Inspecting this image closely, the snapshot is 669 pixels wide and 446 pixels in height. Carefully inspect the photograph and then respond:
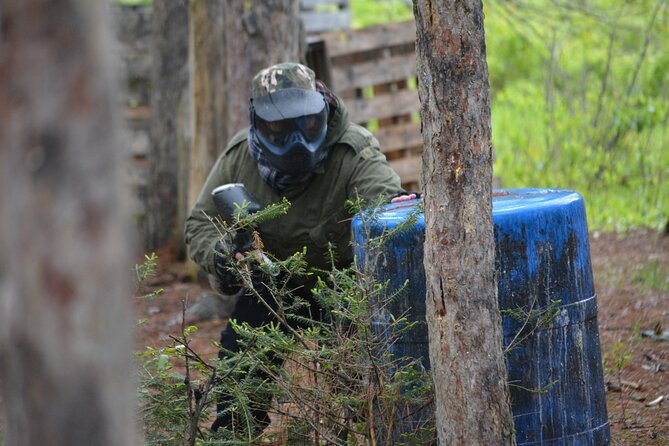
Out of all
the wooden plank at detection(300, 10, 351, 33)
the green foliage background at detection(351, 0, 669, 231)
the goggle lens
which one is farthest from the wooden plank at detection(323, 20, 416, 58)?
the goggle lens

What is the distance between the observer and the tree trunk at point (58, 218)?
1582mm

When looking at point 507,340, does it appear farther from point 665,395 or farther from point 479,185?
point 665,395

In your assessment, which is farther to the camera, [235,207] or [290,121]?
[290,121]

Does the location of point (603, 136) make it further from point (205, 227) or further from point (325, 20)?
point (205, 227)

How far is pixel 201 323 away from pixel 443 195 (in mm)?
4733

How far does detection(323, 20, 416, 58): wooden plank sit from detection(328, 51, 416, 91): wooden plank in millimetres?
139

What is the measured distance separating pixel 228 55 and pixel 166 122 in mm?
2625

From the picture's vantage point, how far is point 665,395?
504cm

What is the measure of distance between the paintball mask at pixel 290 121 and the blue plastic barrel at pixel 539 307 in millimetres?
854

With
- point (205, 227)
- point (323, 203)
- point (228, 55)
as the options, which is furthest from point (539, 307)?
point (228, 55)

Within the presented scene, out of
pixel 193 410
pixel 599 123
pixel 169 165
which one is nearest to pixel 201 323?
pixel 169 165

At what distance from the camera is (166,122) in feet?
32.0

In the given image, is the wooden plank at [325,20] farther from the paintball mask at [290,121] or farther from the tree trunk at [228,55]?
the paintball mask at [290,121]

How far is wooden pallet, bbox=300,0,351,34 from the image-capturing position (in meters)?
12.8
